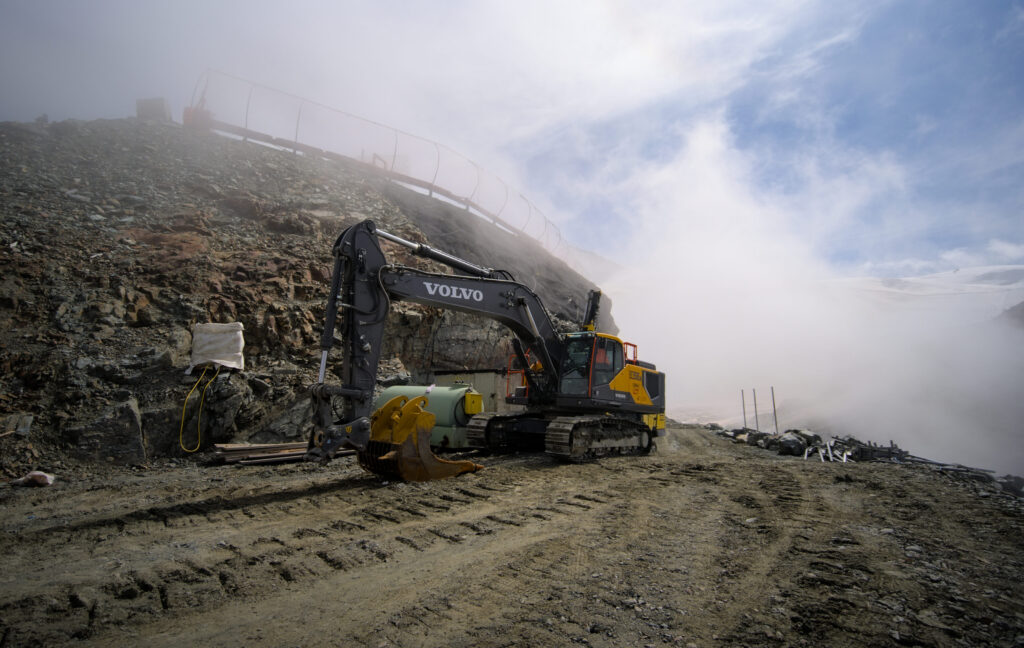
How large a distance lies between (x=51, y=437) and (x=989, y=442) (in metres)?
45.6

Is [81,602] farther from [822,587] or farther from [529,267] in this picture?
[529,267]

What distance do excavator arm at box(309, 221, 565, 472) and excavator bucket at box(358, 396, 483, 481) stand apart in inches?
5.7

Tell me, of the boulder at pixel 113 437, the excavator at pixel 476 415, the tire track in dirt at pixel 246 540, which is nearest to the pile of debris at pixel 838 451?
the excavator at pixel 476 415

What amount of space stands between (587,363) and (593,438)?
151 centimetres

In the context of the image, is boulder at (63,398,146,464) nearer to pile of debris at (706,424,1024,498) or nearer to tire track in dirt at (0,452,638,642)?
tire track in dirt at (0,452,638,642)

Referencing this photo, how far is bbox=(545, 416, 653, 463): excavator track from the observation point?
9125mm

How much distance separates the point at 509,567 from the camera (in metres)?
3.72

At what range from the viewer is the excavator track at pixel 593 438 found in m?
9.12

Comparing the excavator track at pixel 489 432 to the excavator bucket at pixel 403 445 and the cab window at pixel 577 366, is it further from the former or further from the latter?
the excavator bucket at pixel 403 445

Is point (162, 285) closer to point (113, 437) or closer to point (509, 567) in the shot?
point (113, 437)

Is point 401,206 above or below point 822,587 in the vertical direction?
above

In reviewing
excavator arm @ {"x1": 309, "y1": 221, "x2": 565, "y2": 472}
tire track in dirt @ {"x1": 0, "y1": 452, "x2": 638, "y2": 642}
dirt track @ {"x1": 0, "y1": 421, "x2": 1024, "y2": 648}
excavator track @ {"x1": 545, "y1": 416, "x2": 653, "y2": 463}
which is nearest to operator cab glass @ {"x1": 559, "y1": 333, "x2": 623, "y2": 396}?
excavator track @ {"x1": 545, "y1": 416, "x2": 653, "y2": 463}

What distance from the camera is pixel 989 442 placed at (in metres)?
32.0

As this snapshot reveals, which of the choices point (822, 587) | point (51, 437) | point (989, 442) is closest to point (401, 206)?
point (51, 437)
